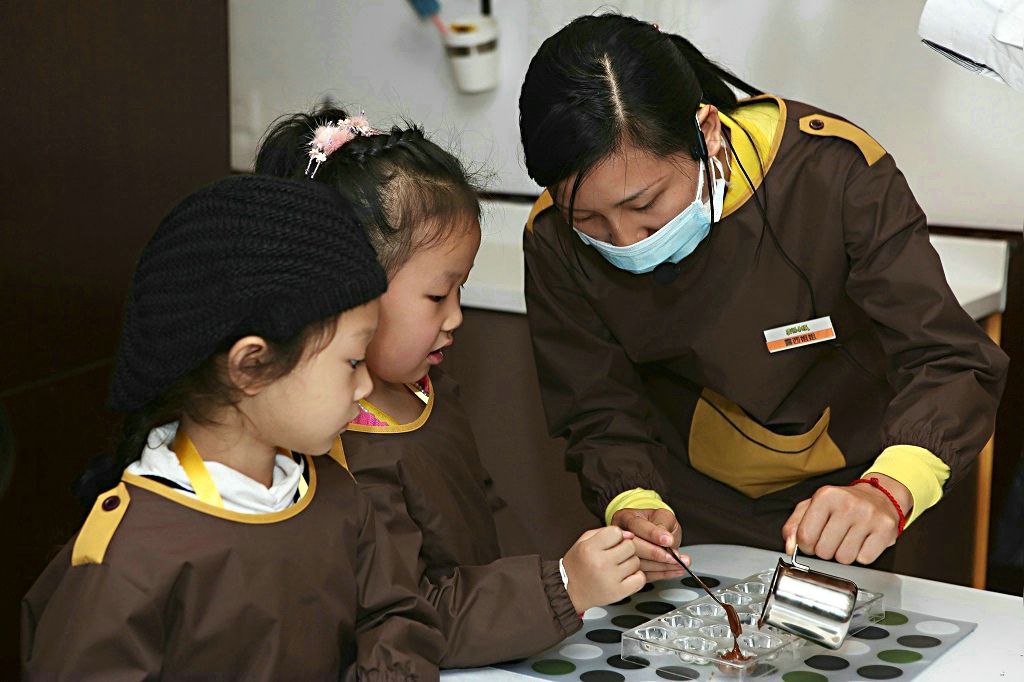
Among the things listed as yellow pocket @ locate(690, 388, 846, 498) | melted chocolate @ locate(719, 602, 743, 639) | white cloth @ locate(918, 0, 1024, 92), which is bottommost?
yellow pocket @ locate(690, 388, 846, 498)

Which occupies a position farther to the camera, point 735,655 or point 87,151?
point 87,151

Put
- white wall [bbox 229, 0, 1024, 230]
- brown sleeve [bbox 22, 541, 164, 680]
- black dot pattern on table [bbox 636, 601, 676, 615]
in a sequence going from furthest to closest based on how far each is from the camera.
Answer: white wall [bbox 229, 0, 1024, 230]
black dot pattern on table [bbox 636, 601, 676, 615]
brown sleeve [bbox 22, 541, 164, 680]

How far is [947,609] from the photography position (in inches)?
44.5

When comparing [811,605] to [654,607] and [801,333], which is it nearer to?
[654,607]

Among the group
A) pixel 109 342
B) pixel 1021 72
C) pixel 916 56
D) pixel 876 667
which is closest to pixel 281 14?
pixel 109 342

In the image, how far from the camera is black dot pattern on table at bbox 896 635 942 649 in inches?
41.0

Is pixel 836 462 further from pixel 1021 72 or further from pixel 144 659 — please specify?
pixel 144 659

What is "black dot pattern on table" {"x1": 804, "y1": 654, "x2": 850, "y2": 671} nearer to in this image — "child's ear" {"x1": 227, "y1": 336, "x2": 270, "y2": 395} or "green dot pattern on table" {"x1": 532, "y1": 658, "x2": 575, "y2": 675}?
"green dot pattern on table" {"x1": 532, "y1": 658, "x2": 575, "y2": 675}

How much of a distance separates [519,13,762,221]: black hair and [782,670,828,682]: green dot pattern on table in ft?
1.81

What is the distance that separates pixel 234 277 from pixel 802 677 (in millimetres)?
584

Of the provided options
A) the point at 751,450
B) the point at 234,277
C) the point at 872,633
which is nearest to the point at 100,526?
the point at 234,277

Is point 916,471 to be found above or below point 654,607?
above

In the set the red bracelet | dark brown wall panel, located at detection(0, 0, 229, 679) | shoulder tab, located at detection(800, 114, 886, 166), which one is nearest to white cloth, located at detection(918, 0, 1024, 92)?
shoulder tab, located at detection(800, 114, 886, 166)

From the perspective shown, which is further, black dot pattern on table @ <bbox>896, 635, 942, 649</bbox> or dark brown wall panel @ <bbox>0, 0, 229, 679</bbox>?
dark brown wall panel @ <bbox>0, 0, 229, 679</bbox>
